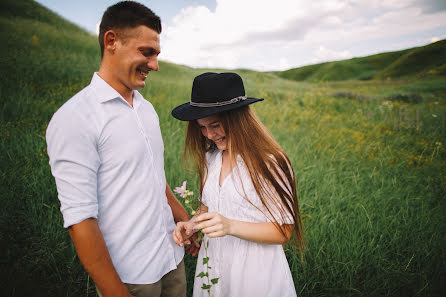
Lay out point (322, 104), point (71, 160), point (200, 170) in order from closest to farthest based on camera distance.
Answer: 1. point (71, 160)
2. point (200, 170)
3. point (322, 104)

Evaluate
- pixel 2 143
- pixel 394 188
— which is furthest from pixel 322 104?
pixel 2 143

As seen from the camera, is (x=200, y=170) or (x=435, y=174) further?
(x=435, y=174)

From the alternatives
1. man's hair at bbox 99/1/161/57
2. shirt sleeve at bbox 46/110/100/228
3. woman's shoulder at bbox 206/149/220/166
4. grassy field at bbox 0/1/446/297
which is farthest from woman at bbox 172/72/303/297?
grassy field at bbox 0/1/446/297

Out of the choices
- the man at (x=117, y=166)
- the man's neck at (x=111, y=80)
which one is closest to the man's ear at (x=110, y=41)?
the man at (x=117, y=166)

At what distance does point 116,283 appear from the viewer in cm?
96

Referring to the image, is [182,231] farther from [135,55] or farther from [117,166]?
[135,55]

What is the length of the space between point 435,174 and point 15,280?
20.2 feet

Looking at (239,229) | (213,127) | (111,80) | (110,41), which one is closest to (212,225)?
(239,229)

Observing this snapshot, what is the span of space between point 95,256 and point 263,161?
100cm

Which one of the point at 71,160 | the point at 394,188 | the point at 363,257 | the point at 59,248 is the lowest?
the point at 363,257

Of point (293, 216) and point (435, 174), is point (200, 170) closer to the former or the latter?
point (293, 216)

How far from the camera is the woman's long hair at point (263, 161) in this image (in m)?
1.31

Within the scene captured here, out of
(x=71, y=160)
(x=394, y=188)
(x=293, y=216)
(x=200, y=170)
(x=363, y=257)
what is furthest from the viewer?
(x=394, y=188)

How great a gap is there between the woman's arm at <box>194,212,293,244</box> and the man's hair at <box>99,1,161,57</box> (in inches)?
41.4
